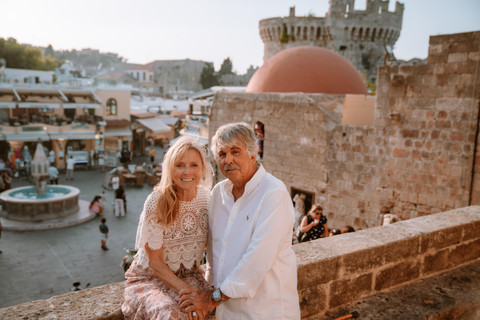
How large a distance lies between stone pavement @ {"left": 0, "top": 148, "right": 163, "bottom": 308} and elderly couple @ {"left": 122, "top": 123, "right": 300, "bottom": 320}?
7.04 metres

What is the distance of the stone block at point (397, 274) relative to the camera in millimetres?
2855

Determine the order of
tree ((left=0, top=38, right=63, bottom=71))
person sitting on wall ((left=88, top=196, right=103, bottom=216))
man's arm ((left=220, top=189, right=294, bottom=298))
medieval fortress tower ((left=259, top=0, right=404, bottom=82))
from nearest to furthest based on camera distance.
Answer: man's arm ((left=220, top=189, right=294, bottom=298)), person sitting on wall ((left=88, top=196, right=103, bottom=216)), medieval fortress tower ((left=259, top=0, right=404, bottom=82)), tree ((left=0, top=38, right=63, bottom=71))

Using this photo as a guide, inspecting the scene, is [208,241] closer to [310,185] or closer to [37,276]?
[310,185]

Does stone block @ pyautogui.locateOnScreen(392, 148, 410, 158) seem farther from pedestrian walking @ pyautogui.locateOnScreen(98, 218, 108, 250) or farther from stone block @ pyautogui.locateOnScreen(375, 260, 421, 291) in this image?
pedestrian walking @ pyautogui.locateOnScreen(98, 218, 108, 250)

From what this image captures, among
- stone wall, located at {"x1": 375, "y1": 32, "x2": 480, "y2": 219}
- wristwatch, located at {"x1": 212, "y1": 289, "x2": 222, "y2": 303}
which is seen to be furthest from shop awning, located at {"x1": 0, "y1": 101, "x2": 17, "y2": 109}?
wristwatch, located at {"x1": 212, "y1": 289, "x2": 222, "y2": 303}

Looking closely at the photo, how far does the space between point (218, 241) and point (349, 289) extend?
1.20 m

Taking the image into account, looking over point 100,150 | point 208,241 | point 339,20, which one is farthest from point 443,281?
point 339,20

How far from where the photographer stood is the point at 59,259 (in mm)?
9727

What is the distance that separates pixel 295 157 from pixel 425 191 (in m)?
3.29

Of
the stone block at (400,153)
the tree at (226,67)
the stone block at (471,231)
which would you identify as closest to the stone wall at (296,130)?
the stone block at (400,153)

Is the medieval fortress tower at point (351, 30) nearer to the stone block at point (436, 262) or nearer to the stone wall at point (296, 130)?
the stone wall at point (296, 130)

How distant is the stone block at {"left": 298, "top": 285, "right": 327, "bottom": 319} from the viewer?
8.02 feet

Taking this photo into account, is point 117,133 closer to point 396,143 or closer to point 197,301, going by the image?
point 396,143

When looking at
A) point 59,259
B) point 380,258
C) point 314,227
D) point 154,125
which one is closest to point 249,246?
point 380,258
